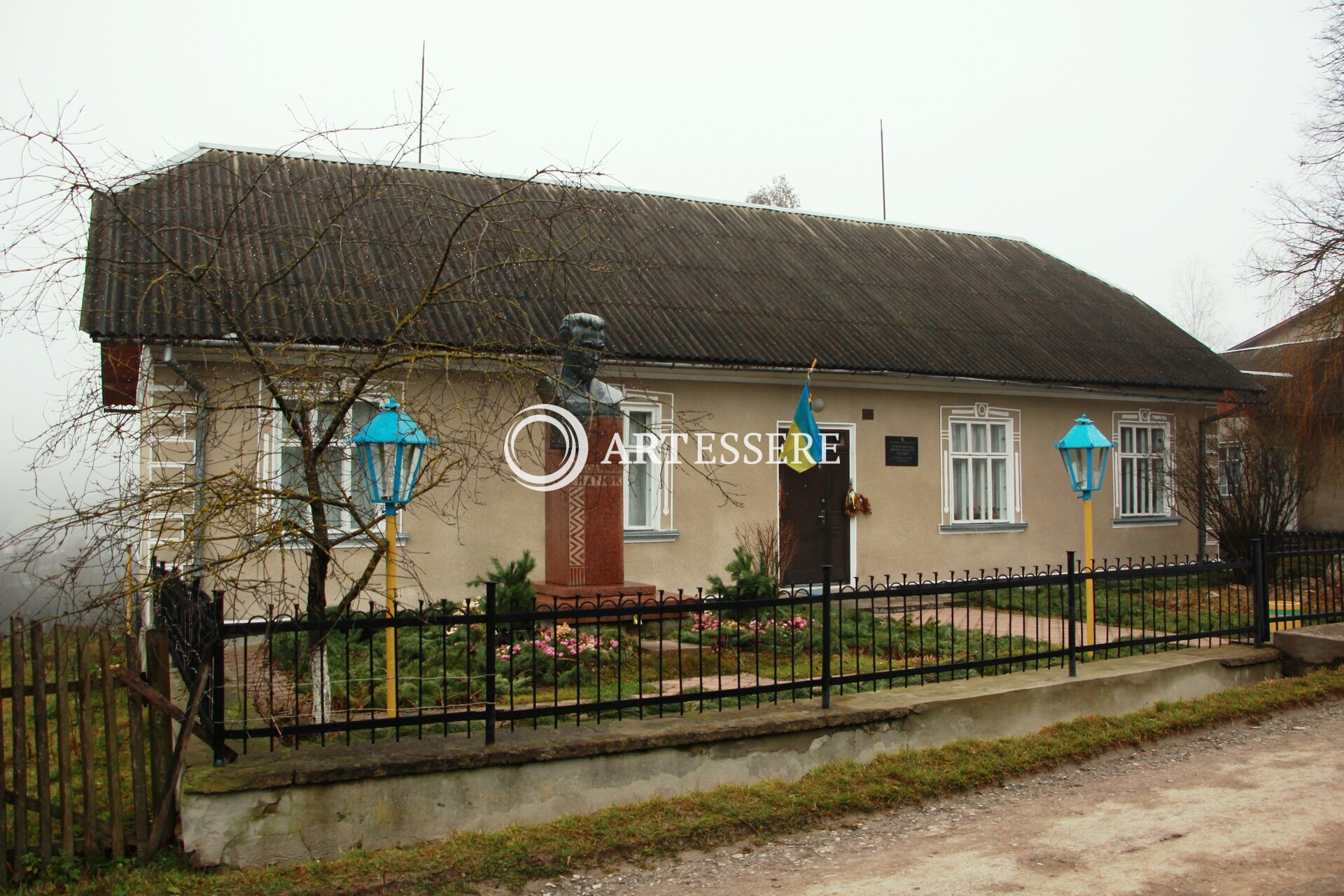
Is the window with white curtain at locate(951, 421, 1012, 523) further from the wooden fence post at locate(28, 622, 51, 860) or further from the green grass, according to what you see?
the wooden fence post at locate(28, 622, 51, 860)

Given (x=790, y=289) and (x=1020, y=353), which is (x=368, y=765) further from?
(x=1020, y=353)

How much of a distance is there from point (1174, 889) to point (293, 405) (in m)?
4.36

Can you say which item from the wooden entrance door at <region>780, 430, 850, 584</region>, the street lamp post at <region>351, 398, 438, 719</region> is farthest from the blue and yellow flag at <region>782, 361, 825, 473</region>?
the street lamp post at <region>351, 398, 438, 719</region>

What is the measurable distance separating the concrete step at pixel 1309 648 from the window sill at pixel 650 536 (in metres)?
5.91

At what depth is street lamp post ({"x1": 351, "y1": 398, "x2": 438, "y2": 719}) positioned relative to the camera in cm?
596

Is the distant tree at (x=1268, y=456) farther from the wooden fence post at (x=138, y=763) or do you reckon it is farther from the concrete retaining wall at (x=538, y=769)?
the wooden fence post at (x=138, y=763)

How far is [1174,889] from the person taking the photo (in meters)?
4.51

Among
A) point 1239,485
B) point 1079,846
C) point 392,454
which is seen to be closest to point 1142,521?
point 1239,485

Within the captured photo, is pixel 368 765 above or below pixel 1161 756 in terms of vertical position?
above

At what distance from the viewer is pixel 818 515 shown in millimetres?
13680

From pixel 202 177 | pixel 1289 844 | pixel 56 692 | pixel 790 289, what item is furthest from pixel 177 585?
pixel 790 289

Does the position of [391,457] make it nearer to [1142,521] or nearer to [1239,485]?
[1142,521]

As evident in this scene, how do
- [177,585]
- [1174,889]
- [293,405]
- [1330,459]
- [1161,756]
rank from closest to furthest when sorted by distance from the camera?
[1174,889]
[293,405]
[177,585]
[1161,756]
[1330,459]

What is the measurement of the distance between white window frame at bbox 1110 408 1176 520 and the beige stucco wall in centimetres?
12
